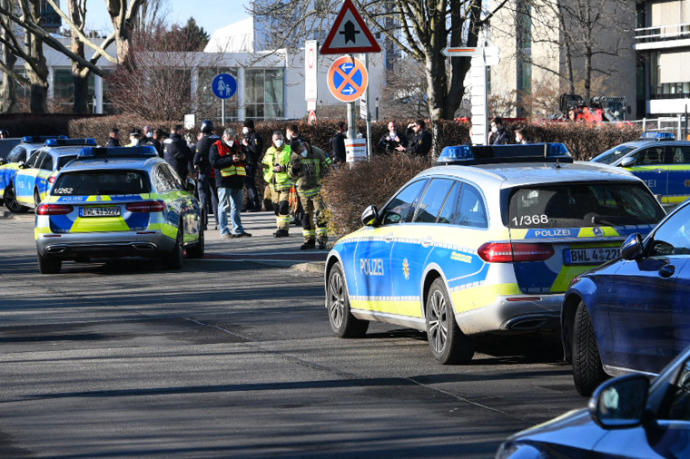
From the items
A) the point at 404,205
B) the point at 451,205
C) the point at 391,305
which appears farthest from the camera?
the point at 404,205

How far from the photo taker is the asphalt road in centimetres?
723

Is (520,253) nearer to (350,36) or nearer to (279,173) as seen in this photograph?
(350,36)

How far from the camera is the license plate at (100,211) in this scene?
17.3 m

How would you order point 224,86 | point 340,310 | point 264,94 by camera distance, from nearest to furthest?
point 340,310 → point 224,86 → point 264,94

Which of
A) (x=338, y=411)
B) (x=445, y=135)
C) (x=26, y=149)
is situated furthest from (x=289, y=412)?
(x=26, y=149)

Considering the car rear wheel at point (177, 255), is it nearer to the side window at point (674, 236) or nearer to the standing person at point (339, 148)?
the standing person at point (339, 148)

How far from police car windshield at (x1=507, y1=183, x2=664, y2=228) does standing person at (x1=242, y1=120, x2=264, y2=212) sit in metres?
17.4

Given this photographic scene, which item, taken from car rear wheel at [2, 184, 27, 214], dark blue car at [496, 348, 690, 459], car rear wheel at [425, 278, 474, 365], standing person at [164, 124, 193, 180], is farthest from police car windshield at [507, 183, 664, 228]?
car rear wheel at [2, 184, 27, 214]

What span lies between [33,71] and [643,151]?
123ft

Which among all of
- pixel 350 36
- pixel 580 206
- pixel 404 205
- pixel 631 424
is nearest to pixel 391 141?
pixel 350 36

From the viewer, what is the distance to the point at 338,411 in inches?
317

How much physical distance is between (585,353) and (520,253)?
3.71 feet

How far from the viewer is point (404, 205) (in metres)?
10.9

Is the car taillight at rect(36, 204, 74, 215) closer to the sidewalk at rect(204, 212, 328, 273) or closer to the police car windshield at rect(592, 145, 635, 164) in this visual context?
the sidewalk at rect(204, 212, 328, 273)
